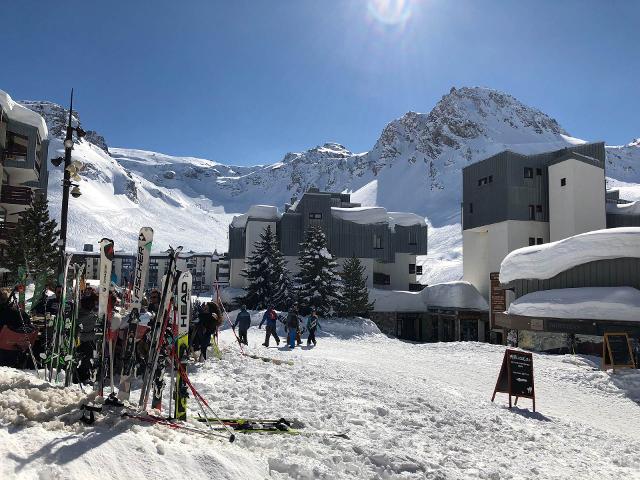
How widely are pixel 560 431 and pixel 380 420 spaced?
3.68 m

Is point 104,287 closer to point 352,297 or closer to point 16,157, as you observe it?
point 352,297

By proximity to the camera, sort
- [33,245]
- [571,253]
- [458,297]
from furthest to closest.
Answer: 1. [458,297]
2. [33,245]
3. [571,253]

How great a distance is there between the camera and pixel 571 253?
23.0m

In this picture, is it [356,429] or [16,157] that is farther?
[16,157]

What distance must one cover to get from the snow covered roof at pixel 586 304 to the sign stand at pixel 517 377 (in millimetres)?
11231

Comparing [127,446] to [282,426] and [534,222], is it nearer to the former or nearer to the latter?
[282,426]

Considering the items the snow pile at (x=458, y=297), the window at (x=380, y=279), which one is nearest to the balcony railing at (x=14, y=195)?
the window at (x=380, y=279)

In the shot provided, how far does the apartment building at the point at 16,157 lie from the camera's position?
28.9m

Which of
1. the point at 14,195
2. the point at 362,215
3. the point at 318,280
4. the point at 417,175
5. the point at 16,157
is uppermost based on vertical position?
the point at 417,175

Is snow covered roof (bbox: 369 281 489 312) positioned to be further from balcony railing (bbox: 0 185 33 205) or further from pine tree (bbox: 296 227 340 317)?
balcony railing (bbox: 0 185 33 205)

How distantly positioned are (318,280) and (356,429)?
25.9m

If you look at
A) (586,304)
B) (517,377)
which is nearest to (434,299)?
(586,304)

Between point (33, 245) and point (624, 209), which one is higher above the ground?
point (624, 209)

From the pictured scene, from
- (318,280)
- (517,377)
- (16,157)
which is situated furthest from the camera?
(318,280)
